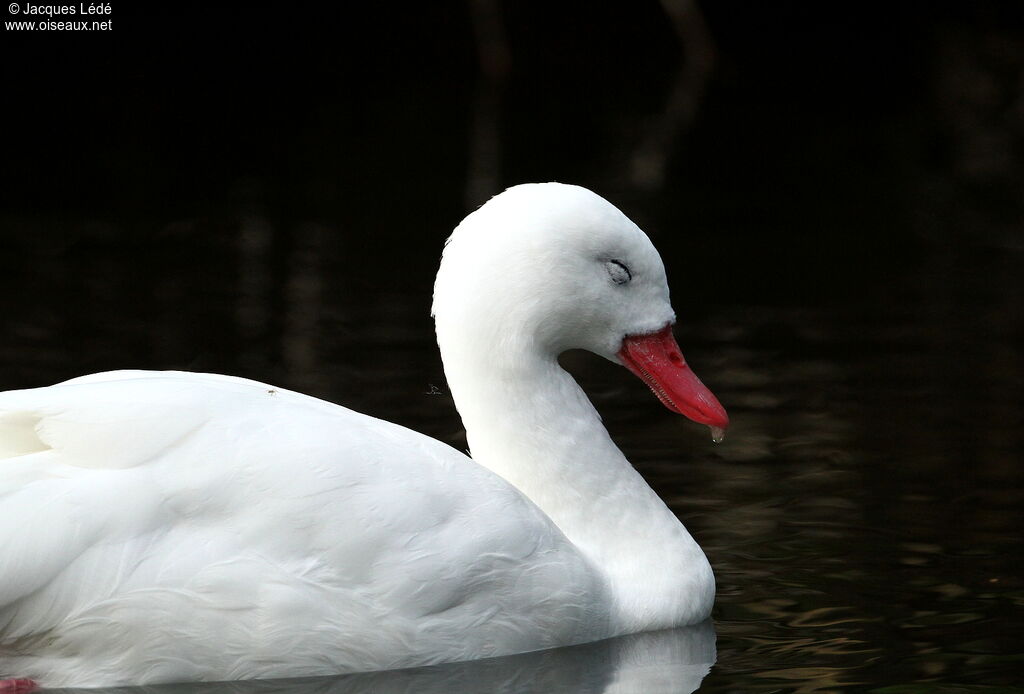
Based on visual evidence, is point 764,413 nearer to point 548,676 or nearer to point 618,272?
point 618,272

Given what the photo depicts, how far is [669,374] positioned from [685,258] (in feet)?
19.5

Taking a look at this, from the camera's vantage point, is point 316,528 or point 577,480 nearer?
point 316,528

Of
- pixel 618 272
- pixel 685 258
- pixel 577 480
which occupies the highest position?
pixel 618 272

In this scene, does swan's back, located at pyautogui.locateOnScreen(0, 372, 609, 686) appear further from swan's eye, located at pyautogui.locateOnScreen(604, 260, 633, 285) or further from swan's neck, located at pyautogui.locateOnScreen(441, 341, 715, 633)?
swan's eye, located at pyautogui.locateOnScreen(604, 260, 633, 285)

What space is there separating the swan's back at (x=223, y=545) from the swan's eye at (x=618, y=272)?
0.99m

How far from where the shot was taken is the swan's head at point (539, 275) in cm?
625

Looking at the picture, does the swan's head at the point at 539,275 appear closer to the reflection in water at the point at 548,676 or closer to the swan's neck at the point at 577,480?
the swan's neck at the point at 577,480

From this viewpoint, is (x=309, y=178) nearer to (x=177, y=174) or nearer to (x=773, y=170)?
(x=177, y=174)

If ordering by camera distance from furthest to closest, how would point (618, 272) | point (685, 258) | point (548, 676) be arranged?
1. point (685, 258)
2. point (618, 272)
3. point (548, 676)

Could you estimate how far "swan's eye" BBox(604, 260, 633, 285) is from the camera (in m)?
6.40

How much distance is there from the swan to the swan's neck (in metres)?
0.01

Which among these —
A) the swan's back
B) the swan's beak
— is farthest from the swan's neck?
the swan's back

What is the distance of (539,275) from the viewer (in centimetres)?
629

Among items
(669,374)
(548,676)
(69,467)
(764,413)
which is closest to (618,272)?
(669,374)
